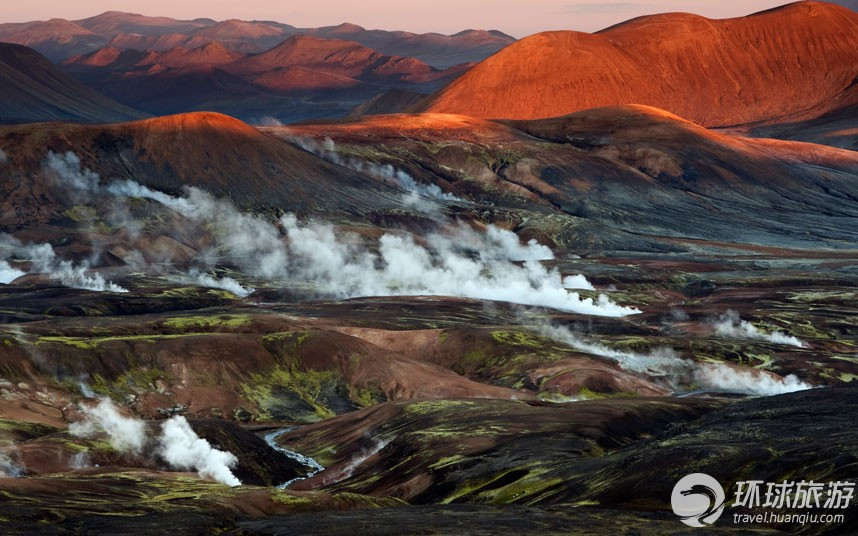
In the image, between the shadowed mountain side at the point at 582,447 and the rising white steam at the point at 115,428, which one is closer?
the shadowed mountain side at the point at 582,447

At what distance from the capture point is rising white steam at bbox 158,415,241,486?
98.9 metres

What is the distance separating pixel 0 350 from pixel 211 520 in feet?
214

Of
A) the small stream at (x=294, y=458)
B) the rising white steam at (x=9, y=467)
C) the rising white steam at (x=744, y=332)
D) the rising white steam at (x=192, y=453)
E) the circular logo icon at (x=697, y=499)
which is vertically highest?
the circular logo icon at (x=697, y=499)

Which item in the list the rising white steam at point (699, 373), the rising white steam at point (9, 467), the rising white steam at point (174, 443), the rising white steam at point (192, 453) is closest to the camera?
the rising white steam at point (9, 467)

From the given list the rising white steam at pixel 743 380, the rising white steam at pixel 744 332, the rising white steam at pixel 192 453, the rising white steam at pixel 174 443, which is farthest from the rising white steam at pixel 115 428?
the rising white steam at pixel 744 332

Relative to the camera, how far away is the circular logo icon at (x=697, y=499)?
222 feet

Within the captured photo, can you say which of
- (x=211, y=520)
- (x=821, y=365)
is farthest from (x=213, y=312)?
(x=211, y=520)

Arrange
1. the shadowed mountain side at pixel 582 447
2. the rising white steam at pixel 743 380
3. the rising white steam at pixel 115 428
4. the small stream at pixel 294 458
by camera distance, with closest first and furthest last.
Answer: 1. the shadowed mountain side at pixel 582 447
2. the rising white steam at pixel 115 428
3. the small stream at pixel 294 458
4. the rising white steam at pixel 743 380

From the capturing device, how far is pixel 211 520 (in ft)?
224

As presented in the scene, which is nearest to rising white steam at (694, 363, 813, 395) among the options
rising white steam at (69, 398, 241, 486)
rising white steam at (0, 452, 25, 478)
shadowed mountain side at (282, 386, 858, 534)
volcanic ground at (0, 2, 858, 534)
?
volcanic ground at (0, 2, 858, 534)

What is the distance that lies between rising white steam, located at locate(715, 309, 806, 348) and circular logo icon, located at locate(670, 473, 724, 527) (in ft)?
333

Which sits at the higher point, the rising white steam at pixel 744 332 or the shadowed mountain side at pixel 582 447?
the shadowed mountain side at pixel 582 447

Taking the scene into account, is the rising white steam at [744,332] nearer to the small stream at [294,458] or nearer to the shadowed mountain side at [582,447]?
the shadowed mountain side at [582,447]

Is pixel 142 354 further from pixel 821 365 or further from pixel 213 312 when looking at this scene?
pixel 821 365
